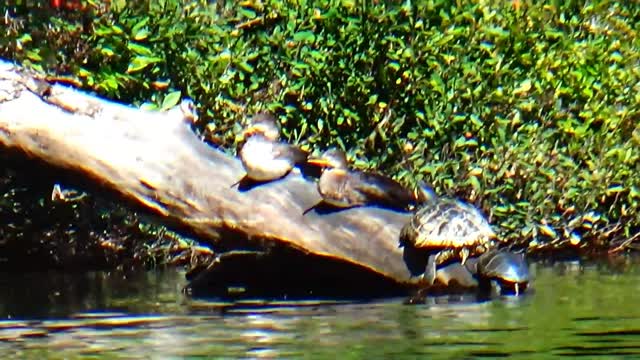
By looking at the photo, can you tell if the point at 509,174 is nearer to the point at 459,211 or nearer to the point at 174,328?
the point at 459,211

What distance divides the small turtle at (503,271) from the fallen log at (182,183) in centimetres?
44

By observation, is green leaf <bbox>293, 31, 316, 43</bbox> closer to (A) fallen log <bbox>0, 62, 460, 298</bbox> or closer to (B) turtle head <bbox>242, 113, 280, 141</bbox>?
(B) turtle head <bbox>242, 113, 280, 141</bbox>

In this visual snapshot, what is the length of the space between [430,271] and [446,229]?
34 cm

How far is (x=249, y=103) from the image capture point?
13508mm

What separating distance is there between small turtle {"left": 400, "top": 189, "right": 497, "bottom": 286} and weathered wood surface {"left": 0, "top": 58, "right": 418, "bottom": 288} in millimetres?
167

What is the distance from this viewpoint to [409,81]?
13.5 m

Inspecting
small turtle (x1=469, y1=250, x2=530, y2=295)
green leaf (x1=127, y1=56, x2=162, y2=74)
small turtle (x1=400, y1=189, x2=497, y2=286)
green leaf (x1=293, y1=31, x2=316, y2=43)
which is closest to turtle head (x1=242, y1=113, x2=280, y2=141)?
green leaf (x1=127, y1=56, x2=162, y2=74)

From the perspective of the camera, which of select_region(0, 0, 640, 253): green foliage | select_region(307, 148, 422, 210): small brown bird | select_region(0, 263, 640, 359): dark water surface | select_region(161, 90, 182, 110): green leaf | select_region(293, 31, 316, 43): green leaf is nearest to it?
select_region(0, 263, 640, 359): dark water surface

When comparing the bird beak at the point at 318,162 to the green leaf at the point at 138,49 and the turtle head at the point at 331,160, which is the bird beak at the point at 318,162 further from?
the green leaf at the point at 138,49

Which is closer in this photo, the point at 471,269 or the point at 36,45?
the point at 471,269

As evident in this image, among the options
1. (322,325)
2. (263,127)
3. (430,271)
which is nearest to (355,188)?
(430,271)

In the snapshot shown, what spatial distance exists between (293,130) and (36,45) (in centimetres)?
229

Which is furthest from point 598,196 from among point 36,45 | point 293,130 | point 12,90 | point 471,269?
point 12,90

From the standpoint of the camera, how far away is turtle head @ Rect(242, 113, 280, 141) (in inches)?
465
